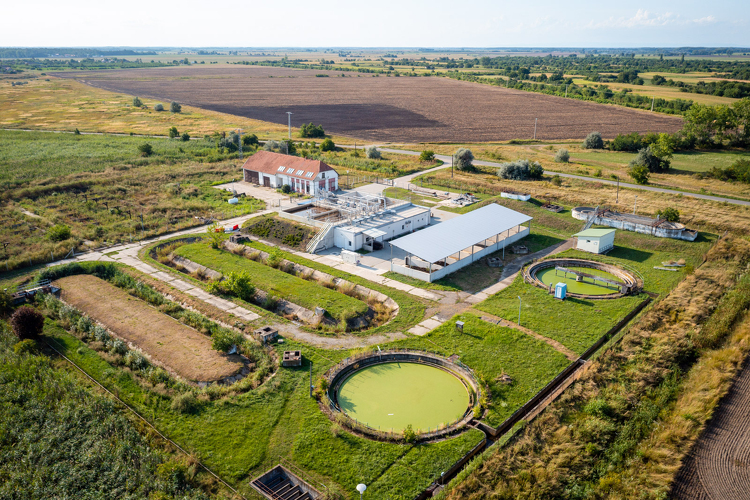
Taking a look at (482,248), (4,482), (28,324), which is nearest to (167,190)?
(28,324)

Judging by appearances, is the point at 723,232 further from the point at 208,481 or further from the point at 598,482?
the point at 208,481

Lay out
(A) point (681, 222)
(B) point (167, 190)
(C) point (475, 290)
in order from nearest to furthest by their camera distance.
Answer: (C) point (475, 290) < (A) point (681, 222) < (B) point (167, 190)

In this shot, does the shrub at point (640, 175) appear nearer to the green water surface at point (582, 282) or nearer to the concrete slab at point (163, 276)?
the green water surface at point (582, 282)

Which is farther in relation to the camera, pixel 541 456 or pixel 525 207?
pixel 525 207

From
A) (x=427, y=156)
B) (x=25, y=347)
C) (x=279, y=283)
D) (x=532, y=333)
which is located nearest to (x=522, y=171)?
(x=427, y=156)

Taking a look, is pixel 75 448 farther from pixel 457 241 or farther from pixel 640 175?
pixel 640 175
